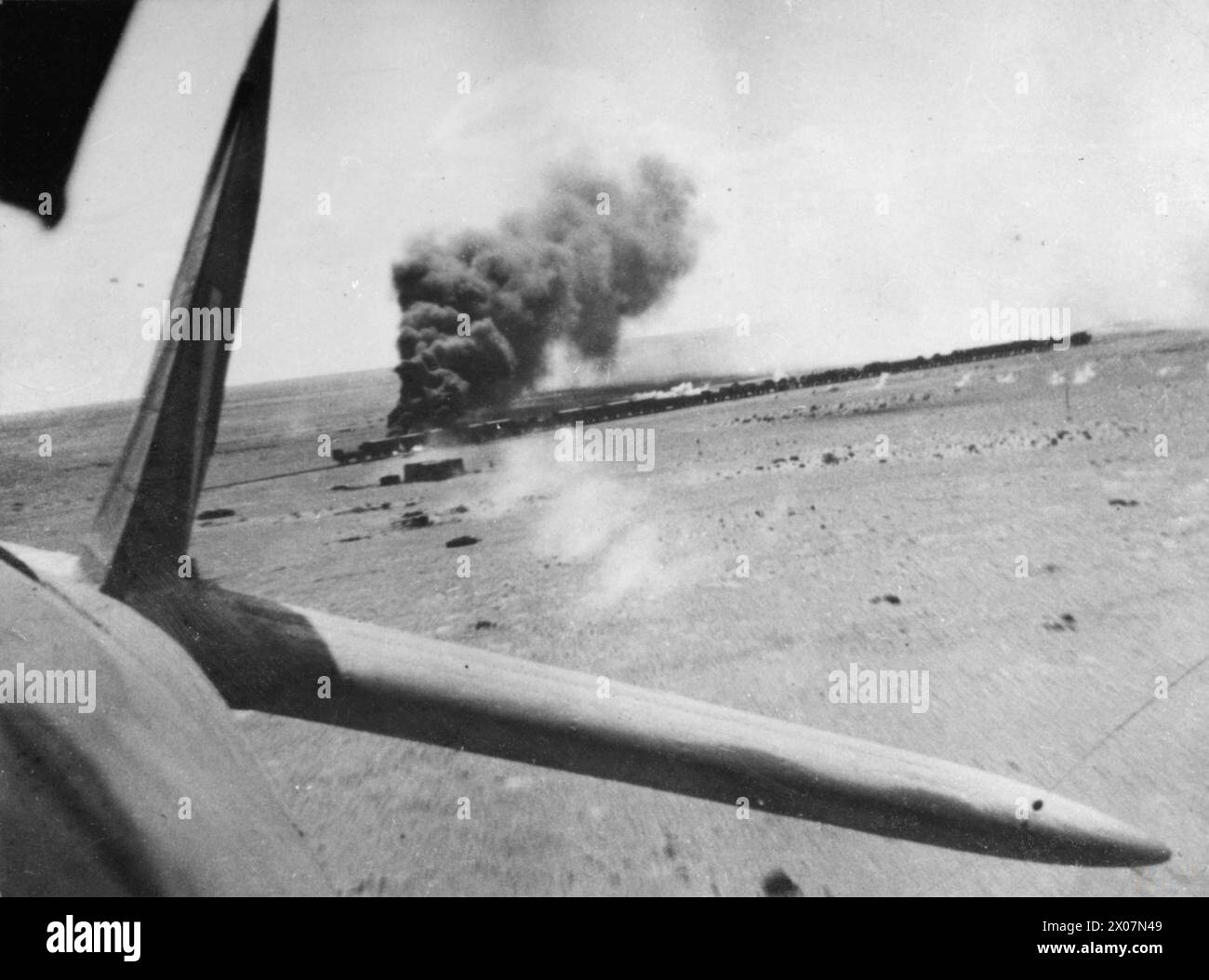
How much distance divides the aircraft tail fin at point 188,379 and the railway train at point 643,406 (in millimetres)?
7059

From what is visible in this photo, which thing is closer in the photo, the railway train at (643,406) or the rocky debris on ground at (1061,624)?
the rocky debris on ground at (1061,624)

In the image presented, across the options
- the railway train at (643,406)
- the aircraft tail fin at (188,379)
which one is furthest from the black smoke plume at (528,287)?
the aircraft tail fin at (188,379)

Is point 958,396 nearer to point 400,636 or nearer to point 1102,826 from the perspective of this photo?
point 1102,826

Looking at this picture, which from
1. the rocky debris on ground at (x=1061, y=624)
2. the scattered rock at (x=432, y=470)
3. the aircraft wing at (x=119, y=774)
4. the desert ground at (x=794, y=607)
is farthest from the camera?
the scattered rock at (x=432, y=470)

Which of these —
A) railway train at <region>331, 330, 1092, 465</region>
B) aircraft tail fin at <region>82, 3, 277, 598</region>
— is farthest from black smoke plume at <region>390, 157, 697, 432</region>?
aircraft tail fin at <region>82, 3, 277, 598</region>

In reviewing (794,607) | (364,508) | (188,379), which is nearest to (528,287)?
(364,508)

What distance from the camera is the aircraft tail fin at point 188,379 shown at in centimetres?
166

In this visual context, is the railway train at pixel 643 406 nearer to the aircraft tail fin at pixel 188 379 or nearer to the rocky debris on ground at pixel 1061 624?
the rocky debris on ground at pixel 1061 624

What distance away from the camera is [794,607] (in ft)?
12.7

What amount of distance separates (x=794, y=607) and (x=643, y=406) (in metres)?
7.05

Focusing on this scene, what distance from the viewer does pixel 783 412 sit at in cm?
852

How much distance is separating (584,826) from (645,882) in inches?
11.4

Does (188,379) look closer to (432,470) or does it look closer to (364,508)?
(364,508)
